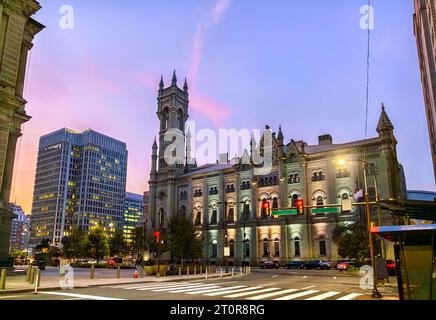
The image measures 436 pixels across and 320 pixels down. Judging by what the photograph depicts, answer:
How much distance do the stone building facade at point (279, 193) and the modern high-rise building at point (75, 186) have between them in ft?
321

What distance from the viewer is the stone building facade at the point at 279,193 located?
2137 inches

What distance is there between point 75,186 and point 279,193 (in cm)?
13396

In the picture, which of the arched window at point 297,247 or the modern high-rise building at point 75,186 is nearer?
the arched window at point 297,247

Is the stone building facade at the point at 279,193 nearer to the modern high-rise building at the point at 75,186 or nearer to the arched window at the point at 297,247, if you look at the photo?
the arched window at the point at 297,247

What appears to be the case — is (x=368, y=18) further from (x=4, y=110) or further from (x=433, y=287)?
(x=4, y=110)

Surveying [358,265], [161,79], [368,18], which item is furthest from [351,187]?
[161,79]

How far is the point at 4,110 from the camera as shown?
25.0 metres

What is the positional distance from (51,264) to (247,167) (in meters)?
38.9

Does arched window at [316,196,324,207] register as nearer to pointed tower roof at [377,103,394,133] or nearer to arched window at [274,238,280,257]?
arched window at [274,238,280,257]

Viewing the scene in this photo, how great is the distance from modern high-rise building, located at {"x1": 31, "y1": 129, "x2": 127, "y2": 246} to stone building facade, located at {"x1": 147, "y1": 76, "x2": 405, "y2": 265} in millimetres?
97879

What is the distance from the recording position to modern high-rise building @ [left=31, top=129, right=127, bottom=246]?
536 ft

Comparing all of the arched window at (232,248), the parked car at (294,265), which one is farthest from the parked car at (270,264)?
the arched window at (232,248)

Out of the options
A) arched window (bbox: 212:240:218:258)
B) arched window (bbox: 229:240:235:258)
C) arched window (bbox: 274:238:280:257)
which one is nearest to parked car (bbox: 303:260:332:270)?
arched window (bbox: 274:238:280:257)

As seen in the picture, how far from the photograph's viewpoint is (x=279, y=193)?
63406mm
